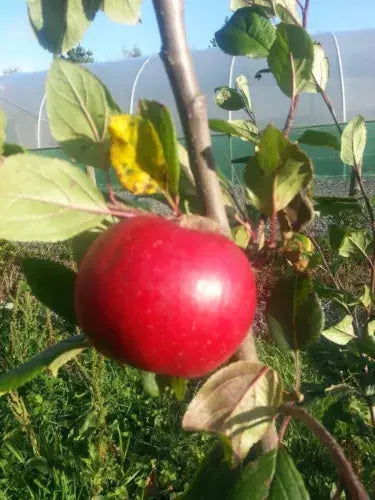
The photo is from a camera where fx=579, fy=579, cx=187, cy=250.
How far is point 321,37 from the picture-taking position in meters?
7.86

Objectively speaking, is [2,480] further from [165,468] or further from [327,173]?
[327,173]

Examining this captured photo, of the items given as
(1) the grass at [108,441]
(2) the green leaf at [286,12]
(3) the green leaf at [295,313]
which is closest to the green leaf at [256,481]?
(3) the green leaf at [295,313]

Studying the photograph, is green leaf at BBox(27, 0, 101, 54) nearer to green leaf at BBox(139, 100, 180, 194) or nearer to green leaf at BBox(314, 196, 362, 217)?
green leaf at BBox(139, 100, 180, 194)

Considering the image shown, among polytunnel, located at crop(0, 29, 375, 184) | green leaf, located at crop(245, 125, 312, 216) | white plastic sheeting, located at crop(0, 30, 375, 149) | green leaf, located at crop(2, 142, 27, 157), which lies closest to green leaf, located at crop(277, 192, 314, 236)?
green leaf, located at crop(245, 125, 312, 216)

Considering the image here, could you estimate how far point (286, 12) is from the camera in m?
0.78

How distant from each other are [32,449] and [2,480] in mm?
194

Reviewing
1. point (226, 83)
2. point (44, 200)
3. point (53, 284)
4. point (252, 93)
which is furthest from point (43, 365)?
point (226, 83)

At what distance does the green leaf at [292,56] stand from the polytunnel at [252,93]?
231 inches

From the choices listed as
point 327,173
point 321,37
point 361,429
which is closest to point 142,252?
point 361,429

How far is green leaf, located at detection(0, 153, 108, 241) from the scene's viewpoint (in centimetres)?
39

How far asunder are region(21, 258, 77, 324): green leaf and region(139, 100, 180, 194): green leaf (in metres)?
0.16

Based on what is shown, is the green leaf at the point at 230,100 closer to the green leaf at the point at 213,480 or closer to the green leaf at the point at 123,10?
the green leaf at the point at 123,10

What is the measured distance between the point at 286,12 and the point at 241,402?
1.84ft

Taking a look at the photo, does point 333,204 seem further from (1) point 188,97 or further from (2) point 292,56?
(1) point 188,97
